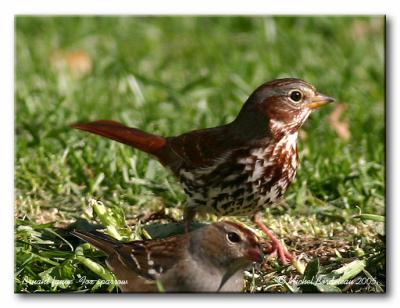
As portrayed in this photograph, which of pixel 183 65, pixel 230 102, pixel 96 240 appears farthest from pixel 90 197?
pixel 183 65

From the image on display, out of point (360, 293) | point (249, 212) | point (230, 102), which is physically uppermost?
point (230, 102)

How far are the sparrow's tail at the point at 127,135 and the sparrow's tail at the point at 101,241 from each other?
67 cm

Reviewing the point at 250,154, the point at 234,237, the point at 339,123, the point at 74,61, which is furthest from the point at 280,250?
the point at 74,61

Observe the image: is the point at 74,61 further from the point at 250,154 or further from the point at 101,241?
the point at 101,241

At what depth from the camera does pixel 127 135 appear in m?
6.12

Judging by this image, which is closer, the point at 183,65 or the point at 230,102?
the point at 230,102

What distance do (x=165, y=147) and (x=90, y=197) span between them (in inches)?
25.1

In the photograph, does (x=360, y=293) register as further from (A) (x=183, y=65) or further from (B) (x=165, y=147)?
(A) (x=183, y=65)

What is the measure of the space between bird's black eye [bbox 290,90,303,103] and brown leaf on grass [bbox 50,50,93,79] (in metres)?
3.29

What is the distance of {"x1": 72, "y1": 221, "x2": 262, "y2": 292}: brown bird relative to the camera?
5.18 metres

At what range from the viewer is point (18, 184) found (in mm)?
6652

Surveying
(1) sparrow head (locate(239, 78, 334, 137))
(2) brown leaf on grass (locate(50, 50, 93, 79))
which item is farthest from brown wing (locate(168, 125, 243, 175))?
(2) brown leaf on grass (locate(50, 50, 93, 79))
